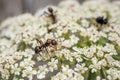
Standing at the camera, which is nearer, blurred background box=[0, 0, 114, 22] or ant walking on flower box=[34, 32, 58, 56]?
ant walking on flower box=[34, 32, 58, 56]

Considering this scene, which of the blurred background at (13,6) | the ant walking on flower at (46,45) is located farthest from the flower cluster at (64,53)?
the blurred background at (13,6)

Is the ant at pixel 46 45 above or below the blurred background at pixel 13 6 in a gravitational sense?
below

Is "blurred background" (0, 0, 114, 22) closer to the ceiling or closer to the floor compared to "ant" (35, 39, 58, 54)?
closer to the ceiling

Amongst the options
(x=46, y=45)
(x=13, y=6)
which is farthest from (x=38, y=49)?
(x=13, y=6)

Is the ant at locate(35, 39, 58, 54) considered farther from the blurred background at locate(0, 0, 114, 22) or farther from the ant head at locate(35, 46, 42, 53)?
the blurred background at locate(0, 0, 114, 22)

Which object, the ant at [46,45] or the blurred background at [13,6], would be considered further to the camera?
the blurred background at [13,6]

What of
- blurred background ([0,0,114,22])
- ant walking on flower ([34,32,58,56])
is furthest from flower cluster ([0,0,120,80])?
blurred background ([0,0,114,22])

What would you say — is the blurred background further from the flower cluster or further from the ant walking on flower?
the ant walking on flower

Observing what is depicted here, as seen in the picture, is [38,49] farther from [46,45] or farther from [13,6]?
[13,6]

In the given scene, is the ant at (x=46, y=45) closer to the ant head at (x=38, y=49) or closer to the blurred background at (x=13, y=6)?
the ant head at (x=38, y=49)
